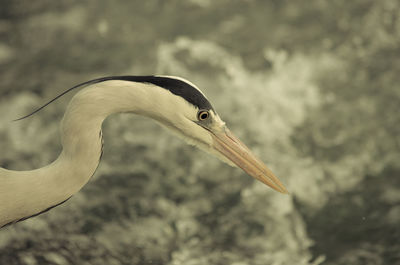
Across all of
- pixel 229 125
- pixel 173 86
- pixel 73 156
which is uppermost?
pixel 229 125

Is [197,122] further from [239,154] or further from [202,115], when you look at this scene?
[239,154]

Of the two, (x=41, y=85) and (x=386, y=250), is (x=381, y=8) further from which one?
(x=41, y=85)

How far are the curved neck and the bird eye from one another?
16 centimetres

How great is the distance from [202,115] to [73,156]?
14.5 inches

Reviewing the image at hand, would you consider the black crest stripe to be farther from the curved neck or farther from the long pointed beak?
the long pointed beak

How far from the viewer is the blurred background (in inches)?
99.8

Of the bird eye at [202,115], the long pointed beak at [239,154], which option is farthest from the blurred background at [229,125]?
the bird eye at [202,115]

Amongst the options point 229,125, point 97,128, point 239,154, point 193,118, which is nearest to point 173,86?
point 193,118

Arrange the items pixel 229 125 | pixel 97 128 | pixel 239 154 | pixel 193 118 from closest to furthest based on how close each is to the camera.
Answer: pixel 97 128, pixel 193 118, pixel 239 154, pixel 229 125

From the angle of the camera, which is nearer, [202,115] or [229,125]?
[202,115]

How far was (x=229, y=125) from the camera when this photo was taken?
2.95 meters

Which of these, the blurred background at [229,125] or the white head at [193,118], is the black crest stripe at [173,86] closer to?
the white head at [193,118]

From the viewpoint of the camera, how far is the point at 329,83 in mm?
3107

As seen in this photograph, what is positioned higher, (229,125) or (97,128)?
(229,125)
